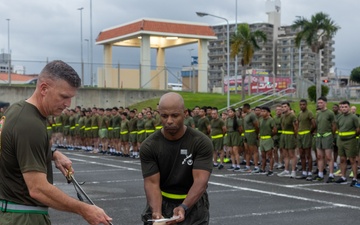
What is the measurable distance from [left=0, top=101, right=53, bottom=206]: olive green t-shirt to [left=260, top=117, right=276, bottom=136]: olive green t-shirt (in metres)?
13.2

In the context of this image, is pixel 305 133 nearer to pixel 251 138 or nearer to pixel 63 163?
pixel 251 138

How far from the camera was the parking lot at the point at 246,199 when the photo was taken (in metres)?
9.68

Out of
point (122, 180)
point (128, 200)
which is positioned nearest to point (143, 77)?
point (122, 180)

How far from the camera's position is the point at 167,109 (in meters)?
5.18

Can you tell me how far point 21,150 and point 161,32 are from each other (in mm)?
39679

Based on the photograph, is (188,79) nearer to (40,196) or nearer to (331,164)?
(331,164)

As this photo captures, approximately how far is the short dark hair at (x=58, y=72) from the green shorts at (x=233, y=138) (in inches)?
580

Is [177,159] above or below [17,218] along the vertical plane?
above

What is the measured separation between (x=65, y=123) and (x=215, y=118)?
42.3ft

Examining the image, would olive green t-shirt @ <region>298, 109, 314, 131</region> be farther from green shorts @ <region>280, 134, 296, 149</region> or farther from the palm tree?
the palm tree

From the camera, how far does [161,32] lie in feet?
141

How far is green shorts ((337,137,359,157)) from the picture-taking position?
47.0 feet

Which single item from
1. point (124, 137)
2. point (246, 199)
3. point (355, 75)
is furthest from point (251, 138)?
point (355, 75)

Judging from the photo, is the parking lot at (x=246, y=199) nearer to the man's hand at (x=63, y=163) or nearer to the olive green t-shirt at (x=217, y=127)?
the olive green t-shirt at (x=217, y=127)
